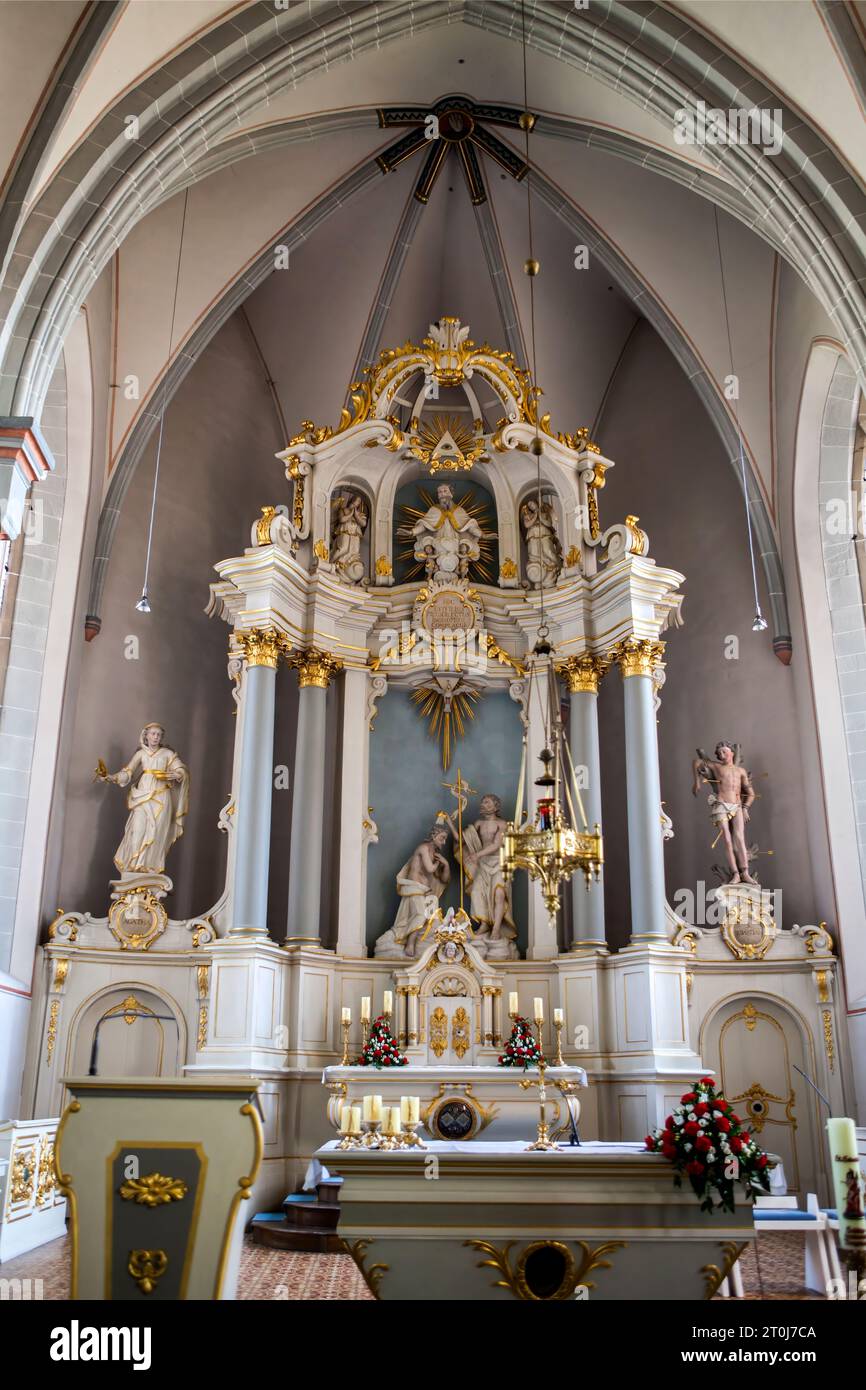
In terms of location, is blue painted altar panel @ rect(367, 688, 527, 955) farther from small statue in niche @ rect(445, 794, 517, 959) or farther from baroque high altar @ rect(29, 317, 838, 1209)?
small statue in niche @ rect(445, 794, 517, 959)

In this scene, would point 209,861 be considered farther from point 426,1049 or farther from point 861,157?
point 861,157

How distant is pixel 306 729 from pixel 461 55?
7.49 m

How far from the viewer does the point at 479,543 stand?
14.5 metres

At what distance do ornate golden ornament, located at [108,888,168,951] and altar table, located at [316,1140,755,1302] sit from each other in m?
6.52

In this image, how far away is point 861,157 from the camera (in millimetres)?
8922

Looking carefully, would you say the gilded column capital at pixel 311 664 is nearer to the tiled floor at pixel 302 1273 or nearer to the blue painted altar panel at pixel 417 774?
the blue painted altar panel at pixel 417 774

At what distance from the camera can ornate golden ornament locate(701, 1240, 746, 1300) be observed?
5879 millimetres

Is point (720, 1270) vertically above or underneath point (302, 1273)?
above

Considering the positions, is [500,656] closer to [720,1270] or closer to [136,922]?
[136,922]

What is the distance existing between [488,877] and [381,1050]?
8.10 feet

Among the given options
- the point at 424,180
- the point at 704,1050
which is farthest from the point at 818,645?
the point at 424,180

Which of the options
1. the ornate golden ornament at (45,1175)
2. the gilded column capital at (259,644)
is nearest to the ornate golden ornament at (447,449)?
the gilded column capital at (259,644)

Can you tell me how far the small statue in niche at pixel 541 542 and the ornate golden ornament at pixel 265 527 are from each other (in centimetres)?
320

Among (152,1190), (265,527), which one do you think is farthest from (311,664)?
(152,1190)
